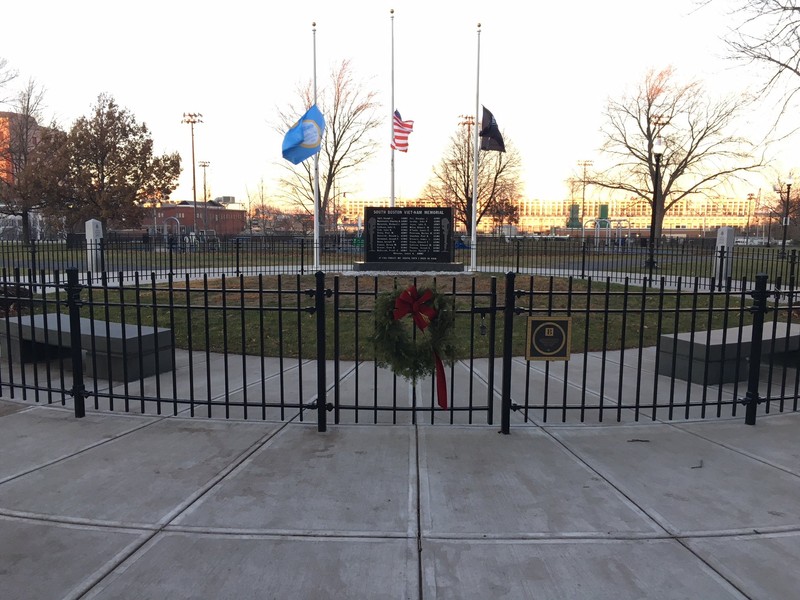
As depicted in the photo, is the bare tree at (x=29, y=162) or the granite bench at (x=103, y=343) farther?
the bare tree at (x=29, y=162)

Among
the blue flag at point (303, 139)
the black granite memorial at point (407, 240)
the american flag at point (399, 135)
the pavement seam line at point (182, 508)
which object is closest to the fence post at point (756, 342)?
the pavement seam line at point (182, 508)

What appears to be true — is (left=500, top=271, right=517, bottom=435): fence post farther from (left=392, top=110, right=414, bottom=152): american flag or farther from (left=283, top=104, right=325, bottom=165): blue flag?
(left=392, top=110, right=414, bottom=152): american flag

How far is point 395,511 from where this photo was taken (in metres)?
3.73

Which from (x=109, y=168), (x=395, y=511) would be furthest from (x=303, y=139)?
(x=109, y=168)

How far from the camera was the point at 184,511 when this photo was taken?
371 cm

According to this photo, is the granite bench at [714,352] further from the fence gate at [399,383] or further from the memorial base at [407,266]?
the memorial base at [407,266]

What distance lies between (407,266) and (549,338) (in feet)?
46.9

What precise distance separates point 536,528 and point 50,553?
9.44ft

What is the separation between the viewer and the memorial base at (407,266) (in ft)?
63.1

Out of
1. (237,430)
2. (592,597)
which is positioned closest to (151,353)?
(237,430)

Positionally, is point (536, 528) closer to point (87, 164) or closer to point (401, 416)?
point (401, 416)

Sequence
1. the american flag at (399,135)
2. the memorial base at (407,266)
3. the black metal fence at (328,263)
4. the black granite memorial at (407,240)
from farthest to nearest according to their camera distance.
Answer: the american flag at (399,135) → the black metal fence at (328,263) → the memorial base at (407,266) → the black granite memorial at (407,240)

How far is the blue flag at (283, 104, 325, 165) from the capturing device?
19.7 m

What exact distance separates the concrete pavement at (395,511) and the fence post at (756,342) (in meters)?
0.21
